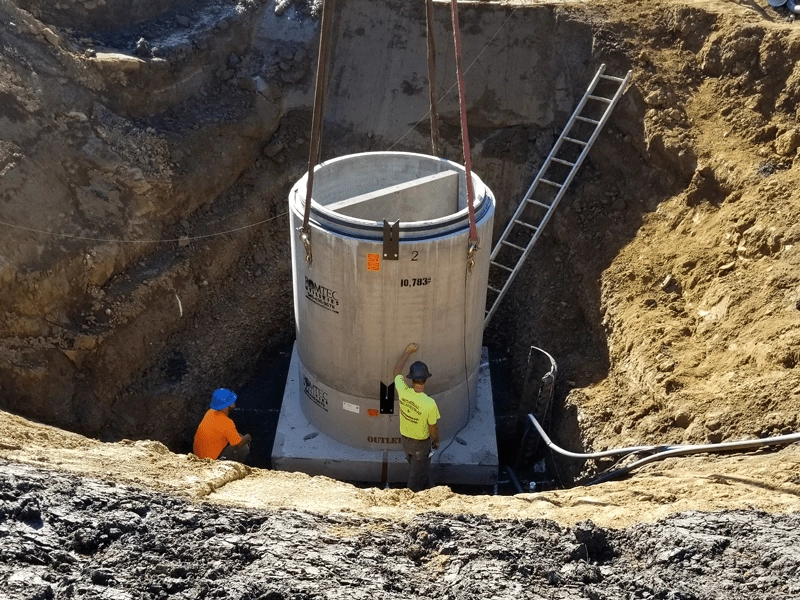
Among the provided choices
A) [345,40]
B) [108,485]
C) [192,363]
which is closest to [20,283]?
[192,363]

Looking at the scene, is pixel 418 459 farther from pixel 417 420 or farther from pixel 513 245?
pixel 513 245

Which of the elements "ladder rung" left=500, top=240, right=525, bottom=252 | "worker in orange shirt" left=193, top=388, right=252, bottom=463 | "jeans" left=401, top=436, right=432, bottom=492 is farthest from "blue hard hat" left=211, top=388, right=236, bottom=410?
"ladder rung" left=500, top=240, right=525, bottom=252

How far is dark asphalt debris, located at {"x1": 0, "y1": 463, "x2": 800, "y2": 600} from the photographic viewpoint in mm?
4535

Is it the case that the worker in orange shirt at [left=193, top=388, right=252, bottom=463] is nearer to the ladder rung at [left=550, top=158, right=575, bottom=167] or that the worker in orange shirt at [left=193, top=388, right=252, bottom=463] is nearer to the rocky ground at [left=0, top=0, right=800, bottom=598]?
the rocky ground at [left=0, top=0, right=800, bottom=598]

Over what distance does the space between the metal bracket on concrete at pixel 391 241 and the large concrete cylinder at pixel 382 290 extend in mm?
13

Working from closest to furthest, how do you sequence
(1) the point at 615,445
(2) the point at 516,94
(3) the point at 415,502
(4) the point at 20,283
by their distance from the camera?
(3) the point at 415,502 < (1) the point at 615,445 < (4) the point at 20,283 < (2) the point at 516,94

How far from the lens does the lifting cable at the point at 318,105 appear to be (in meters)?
6.14

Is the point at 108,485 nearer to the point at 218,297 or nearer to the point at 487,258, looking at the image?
the point at 487,258

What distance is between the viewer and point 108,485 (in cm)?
555

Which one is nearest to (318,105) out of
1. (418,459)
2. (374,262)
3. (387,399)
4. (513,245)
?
(374,262)

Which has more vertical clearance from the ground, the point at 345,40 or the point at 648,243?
the point at 345,40

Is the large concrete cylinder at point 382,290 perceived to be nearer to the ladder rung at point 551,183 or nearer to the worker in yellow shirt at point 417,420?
the worker in yellow shirt at point 417,420

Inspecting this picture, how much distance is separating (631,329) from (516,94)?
3944 millimetres

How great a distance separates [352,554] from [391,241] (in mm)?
3001
